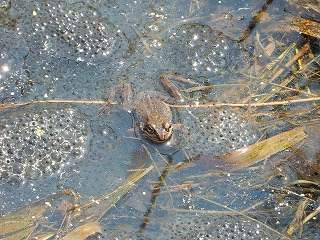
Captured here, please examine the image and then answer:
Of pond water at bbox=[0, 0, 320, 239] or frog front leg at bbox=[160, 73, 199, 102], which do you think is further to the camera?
frog front leg at bbox=[160, 73, 199, 102]

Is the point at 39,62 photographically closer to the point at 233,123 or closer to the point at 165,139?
the point at 165,139

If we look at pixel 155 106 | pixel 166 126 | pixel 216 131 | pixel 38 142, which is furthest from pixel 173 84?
pixel 38 142

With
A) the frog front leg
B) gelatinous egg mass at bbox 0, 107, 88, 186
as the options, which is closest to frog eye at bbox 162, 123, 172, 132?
the frog front leg

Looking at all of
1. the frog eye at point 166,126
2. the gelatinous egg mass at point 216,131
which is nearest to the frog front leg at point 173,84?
the gelatinous egg mass at point 216,131

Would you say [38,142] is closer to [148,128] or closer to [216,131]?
[148,128]

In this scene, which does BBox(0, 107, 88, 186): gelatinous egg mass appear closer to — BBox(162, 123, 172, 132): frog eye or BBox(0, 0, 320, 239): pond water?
BBox(0, 0, 320, 239): pond water

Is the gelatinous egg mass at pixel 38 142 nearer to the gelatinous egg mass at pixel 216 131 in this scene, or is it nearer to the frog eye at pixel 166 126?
the frog eye at pixel 166 126

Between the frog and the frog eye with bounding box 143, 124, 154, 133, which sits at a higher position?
the frog
